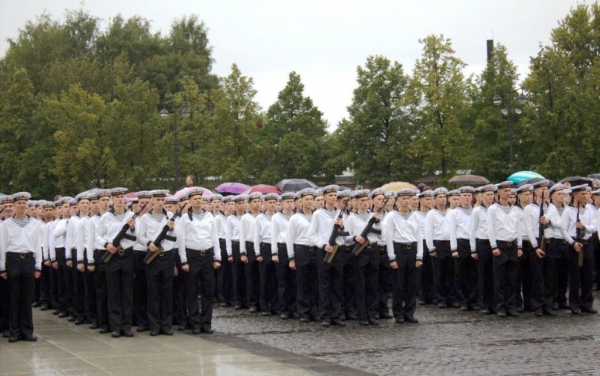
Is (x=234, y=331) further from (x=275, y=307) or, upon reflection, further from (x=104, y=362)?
(x=104, y=362)

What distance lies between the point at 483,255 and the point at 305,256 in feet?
11.9

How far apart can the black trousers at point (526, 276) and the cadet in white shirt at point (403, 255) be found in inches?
87.0

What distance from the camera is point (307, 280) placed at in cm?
1819

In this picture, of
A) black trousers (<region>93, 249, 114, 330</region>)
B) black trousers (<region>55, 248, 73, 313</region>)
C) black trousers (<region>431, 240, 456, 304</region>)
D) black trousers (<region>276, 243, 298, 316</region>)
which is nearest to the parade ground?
black trousers (<region>93, 249, 114, 330</region>)

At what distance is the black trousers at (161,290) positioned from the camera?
52.9ft

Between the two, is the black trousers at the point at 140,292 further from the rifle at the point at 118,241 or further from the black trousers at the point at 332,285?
the black trousers at the point at 332,285

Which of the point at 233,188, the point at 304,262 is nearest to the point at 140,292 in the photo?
the point at 304,262

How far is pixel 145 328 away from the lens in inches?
656

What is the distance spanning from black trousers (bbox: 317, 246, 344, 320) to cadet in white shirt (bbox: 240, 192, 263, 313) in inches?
116

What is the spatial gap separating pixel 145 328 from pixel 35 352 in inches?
107

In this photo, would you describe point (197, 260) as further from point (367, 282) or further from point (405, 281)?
point (405, 281)

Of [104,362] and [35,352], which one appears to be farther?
[35,352]

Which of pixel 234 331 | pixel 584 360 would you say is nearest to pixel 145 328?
pixel 234 331

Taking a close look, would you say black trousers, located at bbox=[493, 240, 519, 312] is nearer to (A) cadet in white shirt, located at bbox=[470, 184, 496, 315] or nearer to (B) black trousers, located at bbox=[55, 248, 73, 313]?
(A) cadet in white shirt, located at bbox=[470, 184, 496, 315]
